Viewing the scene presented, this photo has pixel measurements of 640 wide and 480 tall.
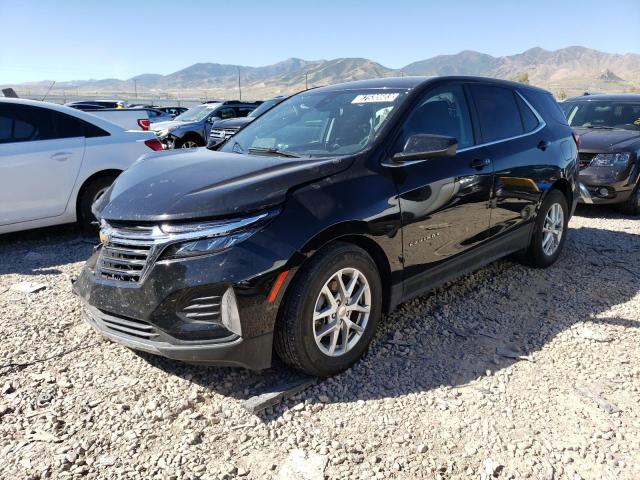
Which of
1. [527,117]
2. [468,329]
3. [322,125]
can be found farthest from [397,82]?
[468,329]

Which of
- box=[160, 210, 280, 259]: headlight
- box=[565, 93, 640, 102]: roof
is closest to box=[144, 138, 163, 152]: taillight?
box=[160, 210, 280, 259]: headlight

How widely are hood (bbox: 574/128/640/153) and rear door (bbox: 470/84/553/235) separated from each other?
10.3 feet

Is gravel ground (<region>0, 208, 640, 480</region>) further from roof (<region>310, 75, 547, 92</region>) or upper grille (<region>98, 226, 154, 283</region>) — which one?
roof (<region>310, 75, 547, 92</region>)

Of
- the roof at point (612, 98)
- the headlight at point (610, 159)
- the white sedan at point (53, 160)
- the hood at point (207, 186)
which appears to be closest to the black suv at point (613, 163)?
the headlight at point (610, 159)

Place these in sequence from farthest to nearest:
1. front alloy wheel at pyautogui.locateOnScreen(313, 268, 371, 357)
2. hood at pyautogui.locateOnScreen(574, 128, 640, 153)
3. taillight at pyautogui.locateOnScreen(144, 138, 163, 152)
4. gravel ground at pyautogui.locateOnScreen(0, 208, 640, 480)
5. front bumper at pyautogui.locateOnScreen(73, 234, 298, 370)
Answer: hood at pyautogui.locateOnScreen(574, 128, 640, 153)
taillight at pyautogui.locateOnScreen(144, 138, 163, 152)
front alloy wheel at pyautogui.locateOnScreen(313, 268, 371, 357)
front bumper at pyautogui.locateOnScreen(73, 234, 298, 370)
gravel ground at pyautogui.locateOnScreen(0, 208, 640, 480)

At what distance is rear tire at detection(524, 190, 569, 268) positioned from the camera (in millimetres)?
4648

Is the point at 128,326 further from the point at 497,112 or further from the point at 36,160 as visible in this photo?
the point at 36,160

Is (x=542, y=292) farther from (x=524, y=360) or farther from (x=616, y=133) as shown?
(x=616, y=133)

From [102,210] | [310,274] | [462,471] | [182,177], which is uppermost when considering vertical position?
[182,177]

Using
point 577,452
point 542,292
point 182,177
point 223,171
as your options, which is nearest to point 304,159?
point 223,171

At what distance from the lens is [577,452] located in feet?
7.91

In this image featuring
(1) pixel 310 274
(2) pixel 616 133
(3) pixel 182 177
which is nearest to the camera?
(1) pixel 310 274

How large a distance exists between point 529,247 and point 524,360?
1.73 meters

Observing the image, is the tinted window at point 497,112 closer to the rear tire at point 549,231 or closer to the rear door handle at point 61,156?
the rear tire at point 549,231
